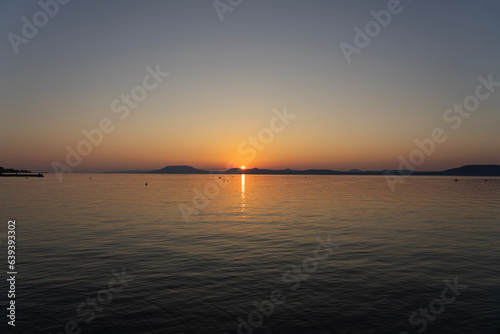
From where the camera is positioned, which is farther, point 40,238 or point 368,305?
point 40,238

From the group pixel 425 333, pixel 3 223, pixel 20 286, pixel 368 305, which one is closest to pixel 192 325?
pixel 368 305

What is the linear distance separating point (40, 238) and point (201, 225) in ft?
54.7

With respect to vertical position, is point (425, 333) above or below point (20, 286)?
below

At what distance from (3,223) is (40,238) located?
12.8 meters

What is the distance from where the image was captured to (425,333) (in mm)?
14594

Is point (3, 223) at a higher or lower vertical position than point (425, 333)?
higher

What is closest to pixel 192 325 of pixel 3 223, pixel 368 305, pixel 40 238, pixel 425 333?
pixel 368 305

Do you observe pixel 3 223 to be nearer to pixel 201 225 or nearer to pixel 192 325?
pixel 201 225

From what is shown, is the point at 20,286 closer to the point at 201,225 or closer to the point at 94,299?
the point at 94,299

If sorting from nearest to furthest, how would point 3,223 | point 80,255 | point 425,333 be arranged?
point 425,333 → point 80,255 → point 3,223

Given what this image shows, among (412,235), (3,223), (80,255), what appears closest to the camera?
(80,255)

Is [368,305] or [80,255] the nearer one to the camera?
[368,305]

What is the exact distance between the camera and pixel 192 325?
48.9ft

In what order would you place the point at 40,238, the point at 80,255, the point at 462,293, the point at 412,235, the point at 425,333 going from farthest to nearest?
the point at 412,235
the point at 40,238
the point at 80,255
the point at 462,293
the point at 425,333
